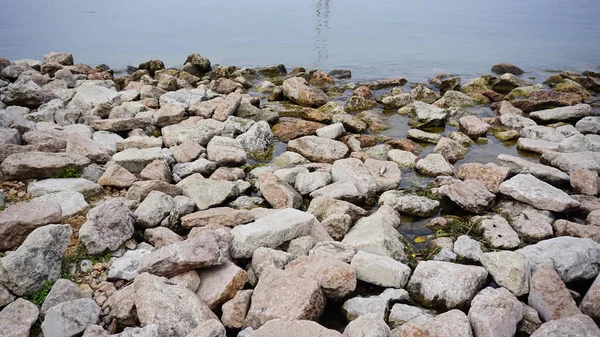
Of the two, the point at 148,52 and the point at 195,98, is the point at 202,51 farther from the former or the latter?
the point at 195,98

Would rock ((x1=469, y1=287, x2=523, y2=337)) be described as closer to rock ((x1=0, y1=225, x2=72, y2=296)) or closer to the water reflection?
rock ((x1=0, y1=225, x2=72, y2=296))

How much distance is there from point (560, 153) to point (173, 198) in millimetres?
8205

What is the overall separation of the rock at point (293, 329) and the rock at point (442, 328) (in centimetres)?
81

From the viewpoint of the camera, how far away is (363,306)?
4977 millimetres

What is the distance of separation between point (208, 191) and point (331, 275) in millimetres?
3228

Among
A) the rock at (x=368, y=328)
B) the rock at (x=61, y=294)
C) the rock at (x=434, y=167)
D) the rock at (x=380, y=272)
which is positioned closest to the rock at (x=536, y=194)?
the rock at (x=434, y=167)

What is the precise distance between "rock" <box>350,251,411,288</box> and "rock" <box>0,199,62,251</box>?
4.22m

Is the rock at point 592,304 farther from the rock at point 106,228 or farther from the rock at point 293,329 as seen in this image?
the rock at point 106,228

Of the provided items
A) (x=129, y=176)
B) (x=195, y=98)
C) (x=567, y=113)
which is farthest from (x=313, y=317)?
(x=567, y=113)

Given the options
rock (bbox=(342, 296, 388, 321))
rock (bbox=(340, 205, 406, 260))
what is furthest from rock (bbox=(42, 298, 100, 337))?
rock (bbox=(340, 205, 406, 260))

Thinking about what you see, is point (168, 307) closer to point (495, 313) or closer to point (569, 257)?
point (495, 313)

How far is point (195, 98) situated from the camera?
13.0 m

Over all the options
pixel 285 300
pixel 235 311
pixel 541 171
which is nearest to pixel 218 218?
pixel 235 311

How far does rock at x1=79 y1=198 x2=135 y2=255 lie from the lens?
5.61 metres
